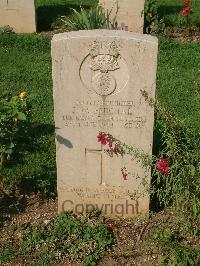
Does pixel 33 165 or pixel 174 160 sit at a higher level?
pixel 174 160

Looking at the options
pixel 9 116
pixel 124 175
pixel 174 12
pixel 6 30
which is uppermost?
pixel 174 12

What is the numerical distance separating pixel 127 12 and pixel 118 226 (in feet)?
18.7

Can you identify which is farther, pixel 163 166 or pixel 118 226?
pixel 118 226

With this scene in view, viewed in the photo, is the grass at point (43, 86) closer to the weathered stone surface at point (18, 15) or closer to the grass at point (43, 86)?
the grass at point (43, 86)

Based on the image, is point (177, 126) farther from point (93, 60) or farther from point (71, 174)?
point (71, 174)

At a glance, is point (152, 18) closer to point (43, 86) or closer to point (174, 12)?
point (174, 12)

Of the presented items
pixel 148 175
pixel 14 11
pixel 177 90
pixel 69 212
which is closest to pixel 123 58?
pixel 148 175

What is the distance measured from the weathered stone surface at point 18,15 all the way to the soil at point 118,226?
5.53 m

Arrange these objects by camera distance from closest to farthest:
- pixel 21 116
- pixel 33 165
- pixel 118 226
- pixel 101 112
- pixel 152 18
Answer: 1. pixel 101 112
2. pixel 21 116
3. pixel 118 226
4. pixel 33 165
5. pixel 152 18

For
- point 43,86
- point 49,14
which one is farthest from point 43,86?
point 49,14

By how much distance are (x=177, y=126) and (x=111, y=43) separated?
853mm

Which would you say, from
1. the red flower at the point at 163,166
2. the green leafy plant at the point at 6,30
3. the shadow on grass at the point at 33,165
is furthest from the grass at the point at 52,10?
the red flower at the point at 163,166

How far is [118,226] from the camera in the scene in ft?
15.2

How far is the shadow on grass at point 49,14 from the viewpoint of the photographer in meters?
10.1
